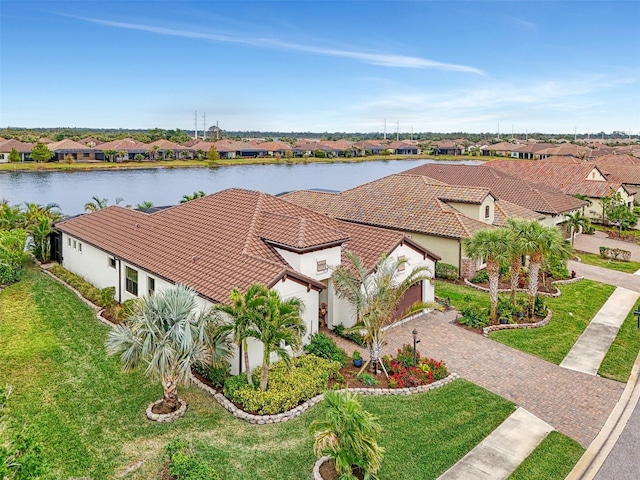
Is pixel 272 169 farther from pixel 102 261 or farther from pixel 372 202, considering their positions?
pixel 102 261

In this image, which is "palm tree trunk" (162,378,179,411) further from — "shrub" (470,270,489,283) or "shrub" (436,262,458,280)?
"shrub" (470,270,489,283)

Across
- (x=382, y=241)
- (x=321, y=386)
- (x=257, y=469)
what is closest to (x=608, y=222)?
(x=382, y=241)

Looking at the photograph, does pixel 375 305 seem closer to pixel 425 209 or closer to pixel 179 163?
pixel 425 209

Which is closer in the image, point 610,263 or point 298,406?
point 298,406

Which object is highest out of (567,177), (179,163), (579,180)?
(179,163)

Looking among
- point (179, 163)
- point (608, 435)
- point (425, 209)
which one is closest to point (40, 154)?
point (179, 163)

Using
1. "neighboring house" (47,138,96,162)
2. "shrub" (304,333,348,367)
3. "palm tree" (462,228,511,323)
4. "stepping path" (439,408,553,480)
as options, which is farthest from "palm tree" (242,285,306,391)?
"neighboring house" (47,138,96,162)

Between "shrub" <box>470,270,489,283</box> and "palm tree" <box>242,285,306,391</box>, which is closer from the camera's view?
"palm tree" <box>242,285,306,391</box>
